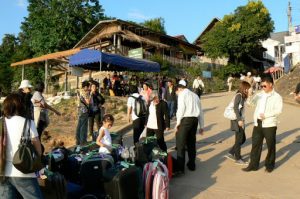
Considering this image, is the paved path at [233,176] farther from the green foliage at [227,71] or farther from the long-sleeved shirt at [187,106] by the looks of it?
the green foliage at [227,71]

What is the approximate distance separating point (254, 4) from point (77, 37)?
1852cm

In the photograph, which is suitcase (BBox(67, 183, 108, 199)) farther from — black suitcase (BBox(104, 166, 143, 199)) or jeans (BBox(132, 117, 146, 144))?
jeans (BBox(132, 117, 146, 144))

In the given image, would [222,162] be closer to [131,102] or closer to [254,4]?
[131,102]

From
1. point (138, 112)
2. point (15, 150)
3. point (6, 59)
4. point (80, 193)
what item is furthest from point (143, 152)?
point (6, 59)

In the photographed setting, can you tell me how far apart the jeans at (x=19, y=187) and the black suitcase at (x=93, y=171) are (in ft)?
4.10

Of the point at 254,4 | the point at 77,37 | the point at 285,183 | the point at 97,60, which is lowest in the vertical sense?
the point at 285,183

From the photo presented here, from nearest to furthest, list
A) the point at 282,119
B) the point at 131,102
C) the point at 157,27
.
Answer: the point at 131,102 < the point at 282,119 < the point at 157,27

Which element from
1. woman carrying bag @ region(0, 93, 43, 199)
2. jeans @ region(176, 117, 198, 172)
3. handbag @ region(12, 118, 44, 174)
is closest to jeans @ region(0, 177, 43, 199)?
woman carrying bag @ region(0, 93, 43, 199)

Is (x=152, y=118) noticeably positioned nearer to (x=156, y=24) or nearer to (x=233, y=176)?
(x=233, y=176)

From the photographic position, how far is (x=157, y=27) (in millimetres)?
52500

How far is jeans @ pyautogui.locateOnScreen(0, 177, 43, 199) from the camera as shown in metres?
3.86

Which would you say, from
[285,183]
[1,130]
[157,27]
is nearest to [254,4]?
[157,27]

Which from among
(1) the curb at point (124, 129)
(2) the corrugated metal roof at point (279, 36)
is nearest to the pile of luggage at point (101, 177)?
(1) the curb at point (124, 129)

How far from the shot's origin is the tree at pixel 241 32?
41.1 metres
